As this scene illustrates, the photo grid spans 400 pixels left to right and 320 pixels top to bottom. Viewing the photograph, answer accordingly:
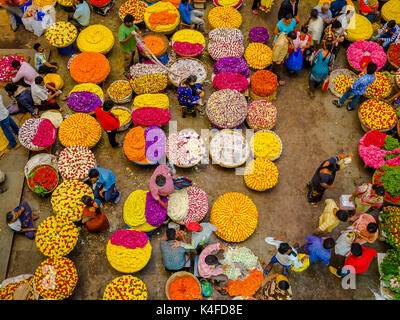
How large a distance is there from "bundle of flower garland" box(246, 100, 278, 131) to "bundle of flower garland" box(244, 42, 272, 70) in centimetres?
129

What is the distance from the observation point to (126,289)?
222 inches

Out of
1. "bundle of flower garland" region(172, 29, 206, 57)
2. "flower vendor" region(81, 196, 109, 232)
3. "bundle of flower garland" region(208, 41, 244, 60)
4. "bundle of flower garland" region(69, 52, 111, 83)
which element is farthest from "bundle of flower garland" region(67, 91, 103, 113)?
"bundle of flower garland" region(208, 41, 244, 60)

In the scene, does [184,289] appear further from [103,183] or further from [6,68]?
[6,68]

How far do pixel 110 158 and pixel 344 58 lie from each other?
6351 millimetres

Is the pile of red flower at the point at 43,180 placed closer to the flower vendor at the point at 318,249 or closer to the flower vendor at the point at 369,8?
the flower vendor at the point at 318,249

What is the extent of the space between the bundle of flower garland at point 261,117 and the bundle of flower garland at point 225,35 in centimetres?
194

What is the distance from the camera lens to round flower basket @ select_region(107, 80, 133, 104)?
25.7 ft

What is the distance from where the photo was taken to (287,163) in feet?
24.6

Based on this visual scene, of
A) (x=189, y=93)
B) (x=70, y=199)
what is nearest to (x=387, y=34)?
(x=189, y=93)

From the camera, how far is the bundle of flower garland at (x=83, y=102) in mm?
7480

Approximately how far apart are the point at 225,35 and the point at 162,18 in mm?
1629

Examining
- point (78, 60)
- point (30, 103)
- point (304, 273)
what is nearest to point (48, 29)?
point (78, 60)

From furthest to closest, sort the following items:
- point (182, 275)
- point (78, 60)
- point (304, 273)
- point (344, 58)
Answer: point (344, 58) → point (78, 60) → point (304, 273) → point (182, 275)

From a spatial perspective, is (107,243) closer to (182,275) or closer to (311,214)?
(182,275)
